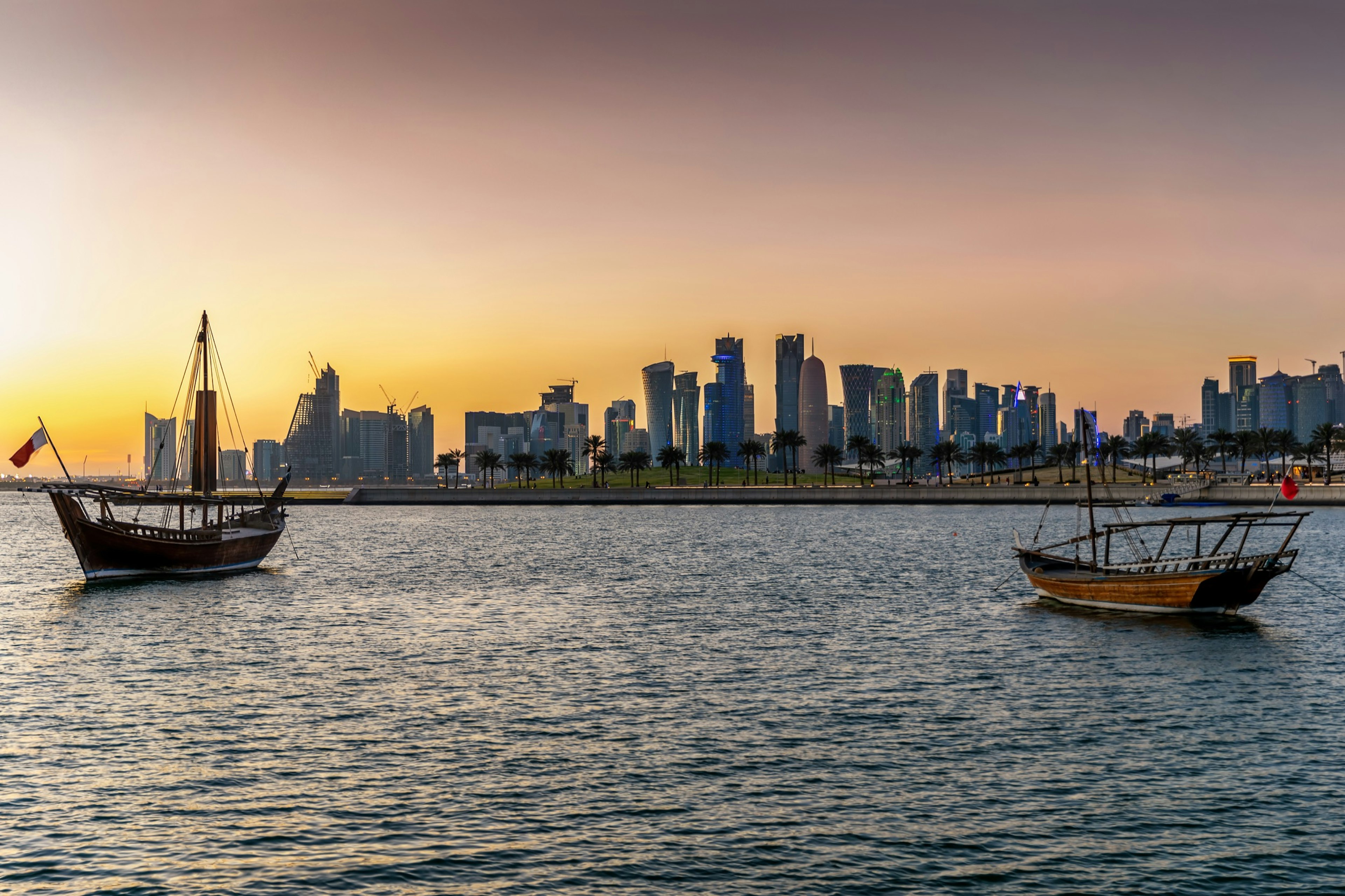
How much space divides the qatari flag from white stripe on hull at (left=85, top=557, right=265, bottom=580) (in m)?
14.7

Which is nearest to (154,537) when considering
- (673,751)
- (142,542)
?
(142,542)

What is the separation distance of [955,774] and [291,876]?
62.7ft

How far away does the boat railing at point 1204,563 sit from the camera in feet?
211

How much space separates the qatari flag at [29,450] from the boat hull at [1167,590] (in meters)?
72.8

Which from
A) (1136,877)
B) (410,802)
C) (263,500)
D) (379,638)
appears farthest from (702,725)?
(263,500)

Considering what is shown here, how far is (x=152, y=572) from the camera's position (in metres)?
97.0

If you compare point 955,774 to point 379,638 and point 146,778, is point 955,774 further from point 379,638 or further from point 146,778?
point 379,638

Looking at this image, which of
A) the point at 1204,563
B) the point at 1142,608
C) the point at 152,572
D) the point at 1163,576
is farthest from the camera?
the point at 152,572

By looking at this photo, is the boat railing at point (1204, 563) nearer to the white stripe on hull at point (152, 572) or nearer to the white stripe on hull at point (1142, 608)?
the white stripe on hull at point (1142, 608)

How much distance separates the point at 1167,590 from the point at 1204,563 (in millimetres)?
3909

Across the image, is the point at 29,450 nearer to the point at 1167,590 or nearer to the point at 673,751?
the point at 673,751

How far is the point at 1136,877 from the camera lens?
76.4 feet

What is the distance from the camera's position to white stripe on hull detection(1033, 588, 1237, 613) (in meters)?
66.2

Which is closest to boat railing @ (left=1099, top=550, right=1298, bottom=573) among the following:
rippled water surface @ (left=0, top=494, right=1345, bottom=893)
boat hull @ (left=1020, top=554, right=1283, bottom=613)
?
boat hull @ (left=1020, top=554, right=1283, bottom=613)
